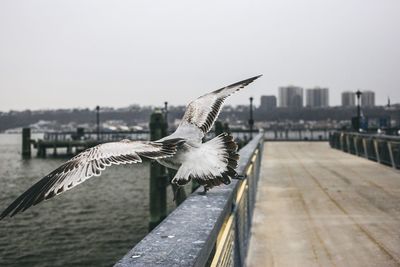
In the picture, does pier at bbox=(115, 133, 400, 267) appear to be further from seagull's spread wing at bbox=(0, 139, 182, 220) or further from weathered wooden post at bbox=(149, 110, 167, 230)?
weathered wooden post at bbox=(149, 110, 167, 230)

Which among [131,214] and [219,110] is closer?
[219,110]

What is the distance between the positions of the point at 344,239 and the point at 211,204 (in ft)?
12.2

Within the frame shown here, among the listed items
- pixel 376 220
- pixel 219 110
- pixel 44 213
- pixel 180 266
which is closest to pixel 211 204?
pixel 180 266

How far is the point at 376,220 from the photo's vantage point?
287 inches

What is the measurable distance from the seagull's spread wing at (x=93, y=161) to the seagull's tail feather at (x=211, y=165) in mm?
224

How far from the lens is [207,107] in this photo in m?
5.78

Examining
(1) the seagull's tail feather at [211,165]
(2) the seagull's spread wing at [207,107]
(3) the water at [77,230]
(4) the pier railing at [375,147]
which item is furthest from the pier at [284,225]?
(3) the water at [77,230]

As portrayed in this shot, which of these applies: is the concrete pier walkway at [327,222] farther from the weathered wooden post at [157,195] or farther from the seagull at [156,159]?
the weathered wooden post at [157,195]

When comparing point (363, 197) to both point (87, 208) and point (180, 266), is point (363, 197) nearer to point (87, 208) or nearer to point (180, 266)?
point (180, 266)

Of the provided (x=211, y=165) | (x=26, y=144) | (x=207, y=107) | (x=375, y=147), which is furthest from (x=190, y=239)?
(x=26, y=144)

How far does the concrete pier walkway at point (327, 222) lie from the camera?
17.7ft

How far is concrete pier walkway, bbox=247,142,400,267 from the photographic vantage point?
17.7 feet

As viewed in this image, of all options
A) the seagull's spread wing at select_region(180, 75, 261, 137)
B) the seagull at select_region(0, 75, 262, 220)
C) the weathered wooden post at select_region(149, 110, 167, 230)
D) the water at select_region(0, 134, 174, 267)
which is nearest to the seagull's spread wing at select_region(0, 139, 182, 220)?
the seagull at select_region(0, 75, 262, 220)

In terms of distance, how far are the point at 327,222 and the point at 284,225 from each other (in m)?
0.75
